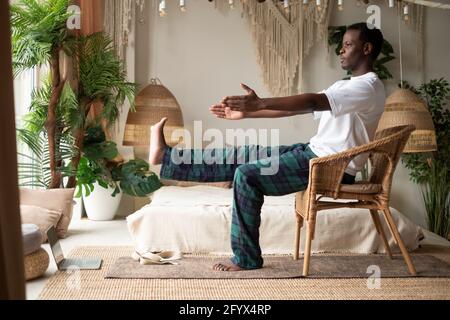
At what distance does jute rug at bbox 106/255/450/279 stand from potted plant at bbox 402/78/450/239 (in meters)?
1.71

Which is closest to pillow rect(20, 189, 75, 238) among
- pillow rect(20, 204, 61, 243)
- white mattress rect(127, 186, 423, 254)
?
pillow rect(20, 204, 61, 243)

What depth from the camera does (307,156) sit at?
2.75 m

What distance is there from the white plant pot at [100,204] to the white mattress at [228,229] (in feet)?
4.71

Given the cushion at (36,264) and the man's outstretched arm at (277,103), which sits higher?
the man's outstretched arm at (277,103)

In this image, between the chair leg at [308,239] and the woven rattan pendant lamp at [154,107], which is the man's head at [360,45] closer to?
→ the chair leg at [308,239]

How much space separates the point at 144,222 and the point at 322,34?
8.73 ft

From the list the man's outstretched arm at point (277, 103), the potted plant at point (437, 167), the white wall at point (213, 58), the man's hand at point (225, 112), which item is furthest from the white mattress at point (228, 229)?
the white wall at point (213, 58)

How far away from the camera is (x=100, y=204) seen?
4656 mm

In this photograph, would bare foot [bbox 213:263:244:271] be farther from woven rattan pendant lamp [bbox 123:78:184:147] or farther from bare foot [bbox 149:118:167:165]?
woven rattan pendant lamp [bbox 123:78:184:147]

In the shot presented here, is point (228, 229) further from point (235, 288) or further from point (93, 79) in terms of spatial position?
point (93, 79)

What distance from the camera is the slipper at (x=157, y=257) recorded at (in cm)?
293

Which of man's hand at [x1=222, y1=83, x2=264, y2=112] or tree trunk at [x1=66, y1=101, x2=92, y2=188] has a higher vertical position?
man's hand at [x1=222, y1=83, x2=264, y2=112]

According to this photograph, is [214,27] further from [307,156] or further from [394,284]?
[394,284]

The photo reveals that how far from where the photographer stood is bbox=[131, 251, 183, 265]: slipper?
2.93 metres
